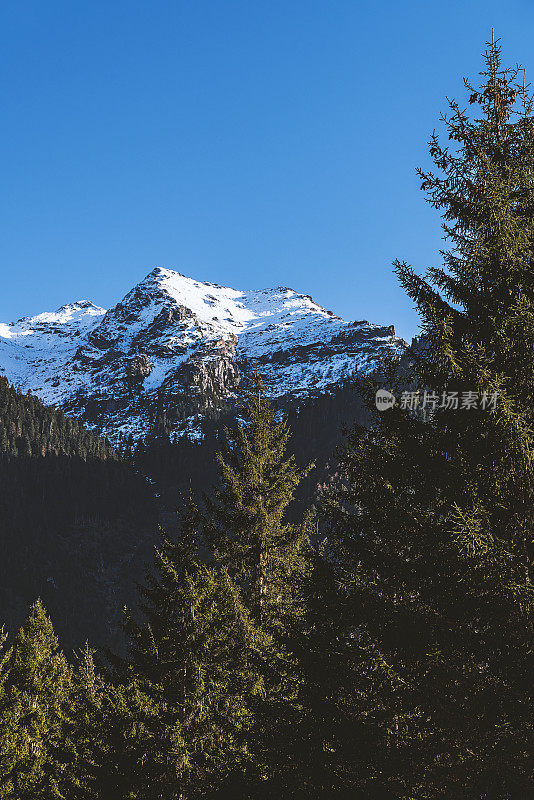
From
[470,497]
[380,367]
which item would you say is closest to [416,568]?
[470,497]

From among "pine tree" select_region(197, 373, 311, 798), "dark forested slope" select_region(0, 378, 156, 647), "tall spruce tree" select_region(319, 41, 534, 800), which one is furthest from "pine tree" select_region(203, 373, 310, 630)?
"dark forested slope" select_region(0, 378, 156, 647)

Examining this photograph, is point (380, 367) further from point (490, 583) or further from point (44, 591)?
point (44, 591)

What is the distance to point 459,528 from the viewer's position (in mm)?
5531

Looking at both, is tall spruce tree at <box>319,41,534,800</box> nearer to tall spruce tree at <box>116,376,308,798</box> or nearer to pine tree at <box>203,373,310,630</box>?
tall spruce tree at <box>116,376,308,798</box>

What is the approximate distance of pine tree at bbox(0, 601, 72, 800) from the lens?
1492cm

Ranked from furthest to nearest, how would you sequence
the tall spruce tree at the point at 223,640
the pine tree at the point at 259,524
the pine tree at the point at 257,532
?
the pine tree at the point at 257,532 < the pine tree at the point at 259,524 < the tall spruce tree at the point at 223,640

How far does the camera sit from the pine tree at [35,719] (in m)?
14.9

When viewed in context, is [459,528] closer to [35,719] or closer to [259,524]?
[259,524]

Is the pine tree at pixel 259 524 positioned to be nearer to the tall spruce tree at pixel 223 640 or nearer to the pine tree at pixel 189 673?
the tall spruce tree at pixel 223 640

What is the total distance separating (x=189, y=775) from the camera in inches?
416

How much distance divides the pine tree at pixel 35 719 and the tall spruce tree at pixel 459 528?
10.9 meters

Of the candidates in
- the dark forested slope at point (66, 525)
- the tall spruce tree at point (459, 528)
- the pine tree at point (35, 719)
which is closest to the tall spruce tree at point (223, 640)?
the tall spruce tree at point (459, 528)

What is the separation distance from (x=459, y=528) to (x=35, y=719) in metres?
20.6

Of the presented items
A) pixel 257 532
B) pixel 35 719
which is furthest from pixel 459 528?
pixel 35 719
